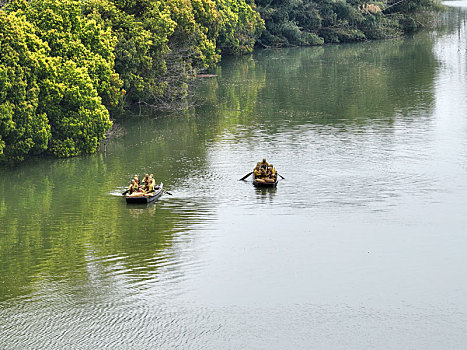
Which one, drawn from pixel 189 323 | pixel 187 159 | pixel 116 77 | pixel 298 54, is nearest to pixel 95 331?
pixel 189 323

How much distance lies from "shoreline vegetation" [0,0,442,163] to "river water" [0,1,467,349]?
2114 millimetres

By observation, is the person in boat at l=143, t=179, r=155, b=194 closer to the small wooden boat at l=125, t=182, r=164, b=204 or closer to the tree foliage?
the small wooden boat at l=125, t=182, r=164, b=204

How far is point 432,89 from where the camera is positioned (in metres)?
68.9

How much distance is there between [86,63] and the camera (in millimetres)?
48938

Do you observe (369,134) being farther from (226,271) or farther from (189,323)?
(189,323)

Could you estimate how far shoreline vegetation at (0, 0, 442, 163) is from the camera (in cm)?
4422

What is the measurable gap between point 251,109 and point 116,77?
1430 centimetres

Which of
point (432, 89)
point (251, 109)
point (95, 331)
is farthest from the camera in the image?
point (432, 89)

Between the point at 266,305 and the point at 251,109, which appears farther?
the point at 251,109

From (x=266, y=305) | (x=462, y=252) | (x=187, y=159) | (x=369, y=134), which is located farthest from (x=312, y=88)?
(x=266, y=305)

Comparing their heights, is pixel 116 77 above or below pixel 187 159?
above

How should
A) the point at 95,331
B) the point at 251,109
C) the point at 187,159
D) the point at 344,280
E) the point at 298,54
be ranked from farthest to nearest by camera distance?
1. the point at 298,54
2. the point at 251,109
3. the point at 187,159
4. the point at 344,280
5. the point at 95,331

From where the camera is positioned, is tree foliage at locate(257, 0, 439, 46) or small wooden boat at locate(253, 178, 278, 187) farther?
tree foliage at locate(257, 0, 439, 46)

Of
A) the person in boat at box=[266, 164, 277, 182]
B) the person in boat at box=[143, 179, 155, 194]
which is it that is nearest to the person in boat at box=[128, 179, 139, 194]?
the person in boat at box=[143, 179, 155, 194]
